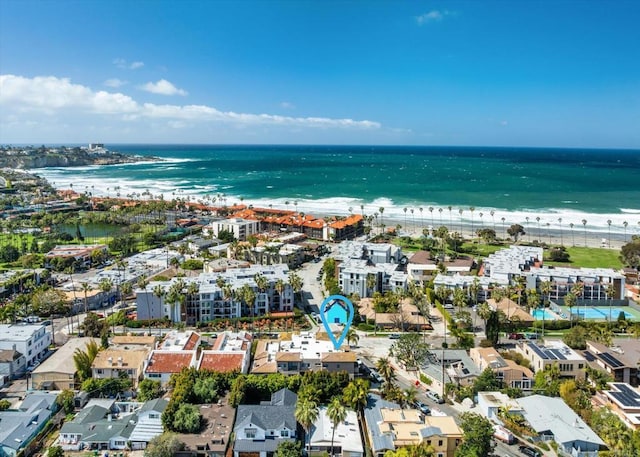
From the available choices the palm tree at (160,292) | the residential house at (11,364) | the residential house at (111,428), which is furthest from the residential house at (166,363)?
the palm tree at (160,292)

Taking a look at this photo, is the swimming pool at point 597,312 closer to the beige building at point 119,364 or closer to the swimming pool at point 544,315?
the swimming pool at point 544,315

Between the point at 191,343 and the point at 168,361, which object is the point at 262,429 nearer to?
the point at 168,361

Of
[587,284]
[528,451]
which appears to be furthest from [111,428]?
[587,284]

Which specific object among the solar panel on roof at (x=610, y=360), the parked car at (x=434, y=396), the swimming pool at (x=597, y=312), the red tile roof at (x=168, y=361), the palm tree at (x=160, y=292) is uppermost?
the palm tree at (x=160, y=292)

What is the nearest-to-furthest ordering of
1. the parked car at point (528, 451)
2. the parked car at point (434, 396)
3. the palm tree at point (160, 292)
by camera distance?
the parked car at point (528, 451) < the parked car at point (434, 396) < the palm tree at point (160, 292)

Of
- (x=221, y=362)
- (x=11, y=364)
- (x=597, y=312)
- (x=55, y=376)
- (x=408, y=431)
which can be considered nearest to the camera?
(x=408, y=431)
